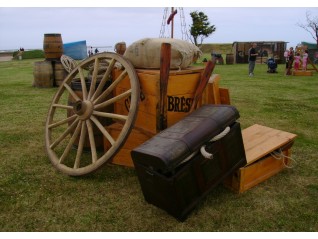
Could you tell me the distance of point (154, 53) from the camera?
3.61m

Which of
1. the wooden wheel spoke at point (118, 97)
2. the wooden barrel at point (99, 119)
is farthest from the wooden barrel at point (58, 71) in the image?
the wooden wheel spoke at point (118, 97)

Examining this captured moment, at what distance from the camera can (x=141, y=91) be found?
11.6ft

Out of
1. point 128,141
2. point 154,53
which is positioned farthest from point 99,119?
point 154,53

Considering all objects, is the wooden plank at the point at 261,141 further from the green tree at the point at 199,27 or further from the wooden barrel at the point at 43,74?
the green tree at the point at 199,27

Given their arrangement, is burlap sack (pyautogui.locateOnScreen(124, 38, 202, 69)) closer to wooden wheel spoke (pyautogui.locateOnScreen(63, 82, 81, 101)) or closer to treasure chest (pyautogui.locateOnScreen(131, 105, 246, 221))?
wooden wheel spoke (pyautogui.locateOnScreen(63, 82, 81, 101))

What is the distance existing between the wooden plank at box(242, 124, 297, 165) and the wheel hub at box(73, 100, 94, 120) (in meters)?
1.73

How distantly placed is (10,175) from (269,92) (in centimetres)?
756

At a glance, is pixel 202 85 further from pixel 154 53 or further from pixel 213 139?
pixel 213 139

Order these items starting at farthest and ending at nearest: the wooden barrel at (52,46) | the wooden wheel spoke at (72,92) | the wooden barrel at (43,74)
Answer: the wooden barrel at (52,46) < the wooden barrel at (43,74) < the wooden wheel spoke at (72,92)

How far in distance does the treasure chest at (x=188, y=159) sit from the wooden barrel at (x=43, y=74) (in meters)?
8.24

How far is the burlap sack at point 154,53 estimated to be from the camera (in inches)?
142

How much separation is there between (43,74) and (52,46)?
3.15 ft

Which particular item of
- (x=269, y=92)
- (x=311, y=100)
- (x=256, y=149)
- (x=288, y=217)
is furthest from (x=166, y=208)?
(x=269, y=92)

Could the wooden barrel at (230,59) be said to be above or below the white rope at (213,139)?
above
